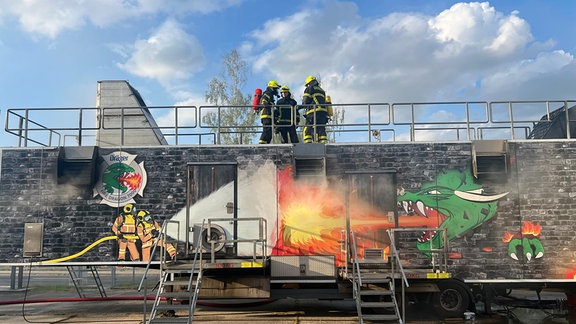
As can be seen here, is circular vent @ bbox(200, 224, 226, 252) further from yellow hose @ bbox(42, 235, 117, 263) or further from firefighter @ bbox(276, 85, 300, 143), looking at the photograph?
firefighter @ bbox(276, 85, 300, 143)

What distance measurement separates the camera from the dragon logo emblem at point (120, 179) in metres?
10.7

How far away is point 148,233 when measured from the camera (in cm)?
1051

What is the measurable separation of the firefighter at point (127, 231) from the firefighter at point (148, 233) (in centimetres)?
14

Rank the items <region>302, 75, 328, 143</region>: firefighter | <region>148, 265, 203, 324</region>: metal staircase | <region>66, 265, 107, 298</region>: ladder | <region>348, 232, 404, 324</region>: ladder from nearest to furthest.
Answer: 1. <region>148, 265, 203, 324</region>: metal staircase
2. <region>348, 232, 404, 324</region>: ladder
3. <region>302, 75, 328, 143</region>: firefighter
4. <region>66, 265, 107, 298</region>: ladder

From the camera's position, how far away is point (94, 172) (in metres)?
10.7

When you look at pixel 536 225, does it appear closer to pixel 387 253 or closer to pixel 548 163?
pixel 548 163

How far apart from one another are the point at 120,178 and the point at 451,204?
799 centimetres

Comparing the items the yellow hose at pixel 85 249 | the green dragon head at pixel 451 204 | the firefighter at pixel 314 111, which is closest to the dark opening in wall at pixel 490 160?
the green dragon head at pixel 451 204

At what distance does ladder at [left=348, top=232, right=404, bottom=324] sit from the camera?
8.00 meters

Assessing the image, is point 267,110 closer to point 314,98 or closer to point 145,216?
point 314,98

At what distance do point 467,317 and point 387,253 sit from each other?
2.25m

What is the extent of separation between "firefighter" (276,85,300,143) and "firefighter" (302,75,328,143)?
306 millimetres

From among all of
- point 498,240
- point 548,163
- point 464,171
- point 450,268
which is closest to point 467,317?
point 450,268

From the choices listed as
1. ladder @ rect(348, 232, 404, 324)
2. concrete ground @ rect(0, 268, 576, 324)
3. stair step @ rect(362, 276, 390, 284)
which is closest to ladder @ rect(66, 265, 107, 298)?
concrete ground @ rect(0, 268, 576, 324)
